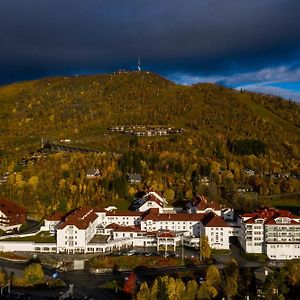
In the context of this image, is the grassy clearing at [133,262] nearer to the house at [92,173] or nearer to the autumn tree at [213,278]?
the autumn tree at [213,278]

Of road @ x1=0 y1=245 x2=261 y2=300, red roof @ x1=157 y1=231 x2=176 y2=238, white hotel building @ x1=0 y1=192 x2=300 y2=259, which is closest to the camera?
road @ x1=0 y1=245 x2=261 y2=300

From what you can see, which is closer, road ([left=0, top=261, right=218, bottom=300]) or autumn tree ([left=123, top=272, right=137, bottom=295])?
autumn tree ([left=123, top=272, right=137, bottom=295])

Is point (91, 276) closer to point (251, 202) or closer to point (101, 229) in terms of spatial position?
point (101, 229)

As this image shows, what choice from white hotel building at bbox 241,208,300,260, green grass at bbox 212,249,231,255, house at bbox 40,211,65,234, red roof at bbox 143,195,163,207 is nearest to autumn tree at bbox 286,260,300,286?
white hotel building at bbox 241,208,300,260

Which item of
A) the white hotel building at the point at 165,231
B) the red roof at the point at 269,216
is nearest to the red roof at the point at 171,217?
the white hotel building at the point at 165,231

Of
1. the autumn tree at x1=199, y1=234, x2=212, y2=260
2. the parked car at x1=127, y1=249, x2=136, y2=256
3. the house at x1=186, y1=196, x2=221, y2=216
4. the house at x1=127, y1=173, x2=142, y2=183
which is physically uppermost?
the house at x1=127, y1=173, x2=142, y2=183

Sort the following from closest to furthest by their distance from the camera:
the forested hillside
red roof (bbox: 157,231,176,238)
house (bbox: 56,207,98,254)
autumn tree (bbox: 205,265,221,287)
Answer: autumn tree (bbox: 205,265,221,287), house (bbox: 56,207,98,254), red roof (bbox: 157,231,176,238), the forested hillside

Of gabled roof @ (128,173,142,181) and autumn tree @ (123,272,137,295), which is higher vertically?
gabled roof @ (128,173,142,181)

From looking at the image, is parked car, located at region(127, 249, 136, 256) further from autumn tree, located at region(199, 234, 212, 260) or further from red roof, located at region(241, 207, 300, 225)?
red roof, located at region(241, 207, 300, 225)
